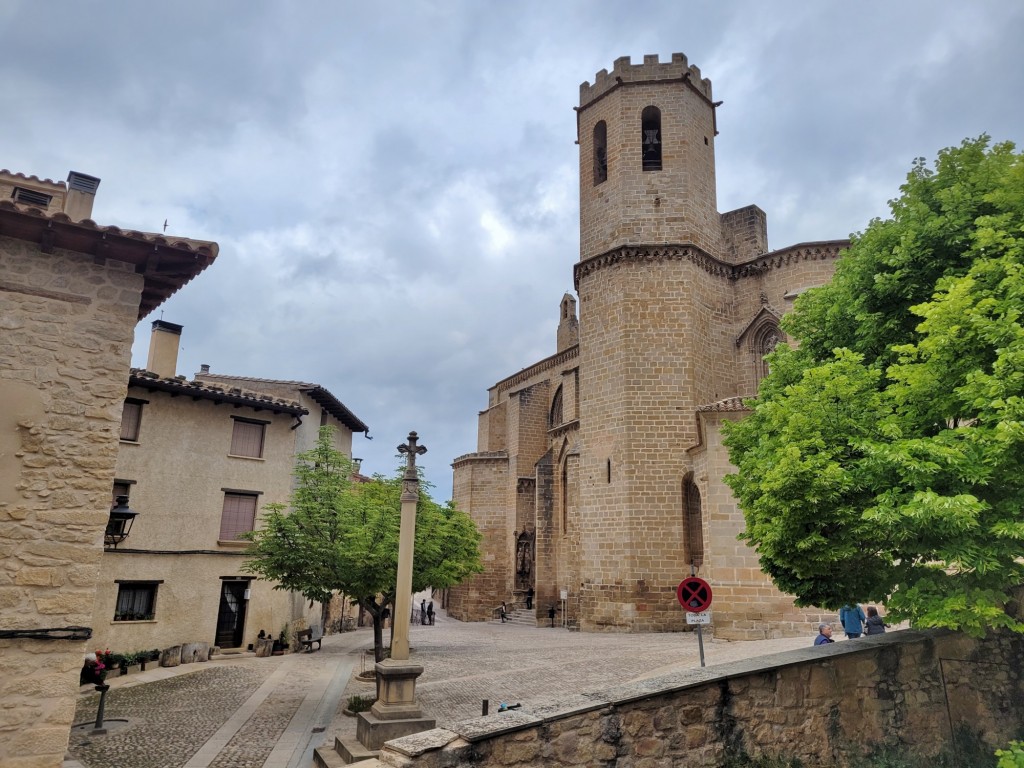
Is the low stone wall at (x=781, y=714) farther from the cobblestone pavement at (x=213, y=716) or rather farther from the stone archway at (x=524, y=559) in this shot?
the stone archway at (x=524, y=559)

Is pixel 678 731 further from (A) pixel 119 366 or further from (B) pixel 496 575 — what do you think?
(B) pixel 496 575

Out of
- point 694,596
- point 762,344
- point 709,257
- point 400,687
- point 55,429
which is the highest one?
point 709,257

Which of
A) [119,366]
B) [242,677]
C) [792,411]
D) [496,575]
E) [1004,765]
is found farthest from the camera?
[496,575]

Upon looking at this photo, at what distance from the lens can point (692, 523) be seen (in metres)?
22.0

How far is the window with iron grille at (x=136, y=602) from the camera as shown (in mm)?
17609

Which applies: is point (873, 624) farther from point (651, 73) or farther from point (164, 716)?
point (651, 73)

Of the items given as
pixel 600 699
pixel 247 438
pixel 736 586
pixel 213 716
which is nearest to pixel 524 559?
pixel 247 438

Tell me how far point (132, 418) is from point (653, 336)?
16.2m

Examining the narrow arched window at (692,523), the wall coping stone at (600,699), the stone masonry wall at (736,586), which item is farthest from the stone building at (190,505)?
the wall coping stone at (600,699)

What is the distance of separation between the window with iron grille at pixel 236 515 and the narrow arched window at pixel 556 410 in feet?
59.6

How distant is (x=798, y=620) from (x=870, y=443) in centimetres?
1183

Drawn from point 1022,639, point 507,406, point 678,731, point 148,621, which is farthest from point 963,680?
point 507,406

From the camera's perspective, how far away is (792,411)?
7.79m

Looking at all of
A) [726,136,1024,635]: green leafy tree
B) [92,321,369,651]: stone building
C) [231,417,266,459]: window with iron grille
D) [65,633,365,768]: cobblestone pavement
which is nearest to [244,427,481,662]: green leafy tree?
[65,633,365,768]: cobblestone pavement
